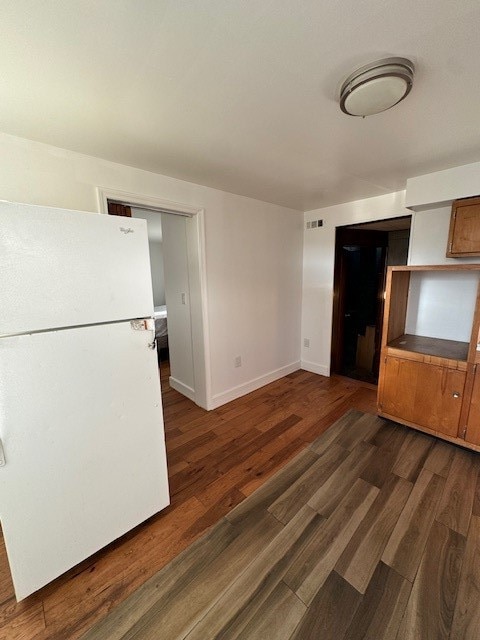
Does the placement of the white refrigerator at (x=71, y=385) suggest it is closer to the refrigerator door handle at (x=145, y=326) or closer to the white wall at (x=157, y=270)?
the refrigerator door handle at (x=145, y=326)

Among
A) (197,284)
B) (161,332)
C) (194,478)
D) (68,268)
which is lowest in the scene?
(194,478)

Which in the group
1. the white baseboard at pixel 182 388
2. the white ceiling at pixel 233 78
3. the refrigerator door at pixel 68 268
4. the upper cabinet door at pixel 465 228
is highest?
the white ceiling at pixel 233 78

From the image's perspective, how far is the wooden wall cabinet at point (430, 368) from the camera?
2012mm

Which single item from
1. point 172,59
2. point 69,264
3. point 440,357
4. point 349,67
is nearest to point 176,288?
point 69,264

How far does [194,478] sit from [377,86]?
8.27 ft

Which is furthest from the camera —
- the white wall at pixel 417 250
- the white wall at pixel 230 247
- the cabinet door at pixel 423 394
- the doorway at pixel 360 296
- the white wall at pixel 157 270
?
the white wall at pixel 157 270

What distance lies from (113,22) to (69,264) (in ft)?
2.86

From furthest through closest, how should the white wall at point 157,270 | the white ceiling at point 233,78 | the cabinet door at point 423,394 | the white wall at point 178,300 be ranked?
1. the white wall at point 157,270
2. the white wall at point 178,300
3. the cabinet door at point 423,394
4. the white ceiling at point 233,78

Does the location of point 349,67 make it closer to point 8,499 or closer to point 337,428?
point 8,499

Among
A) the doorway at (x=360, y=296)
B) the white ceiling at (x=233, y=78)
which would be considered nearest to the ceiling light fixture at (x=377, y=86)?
the white ceiling at (x=233, y=78)

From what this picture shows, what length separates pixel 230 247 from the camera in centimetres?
278

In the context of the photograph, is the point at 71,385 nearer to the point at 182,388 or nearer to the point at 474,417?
the point at 182,388

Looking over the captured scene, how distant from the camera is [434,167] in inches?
83.2

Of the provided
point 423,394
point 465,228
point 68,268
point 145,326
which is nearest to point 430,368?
point 423,394
